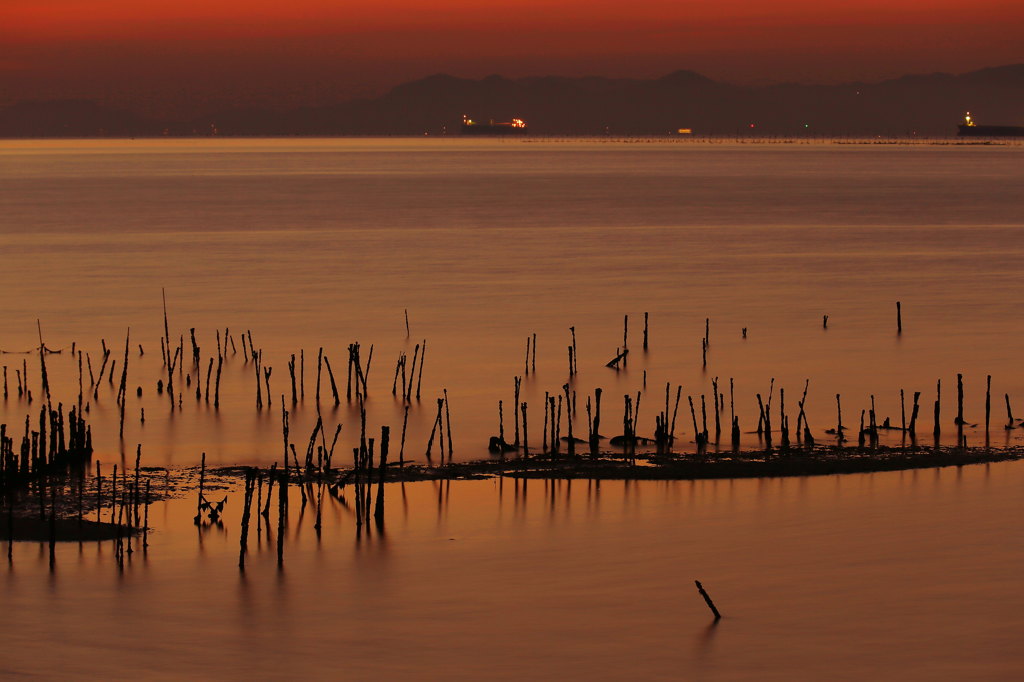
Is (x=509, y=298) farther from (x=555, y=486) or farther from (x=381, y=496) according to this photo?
(x=381, y=496)

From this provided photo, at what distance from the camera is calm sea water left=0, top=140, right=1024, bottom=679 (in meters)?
13.0

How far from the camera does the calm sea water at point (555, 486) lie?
1296cm

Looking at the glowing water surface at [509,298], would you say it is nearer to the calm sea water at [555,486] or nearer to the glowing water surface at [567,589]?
the calm sea water at [555,486]

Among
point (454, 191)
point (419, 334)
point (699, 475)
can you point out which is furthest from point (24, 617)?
point (454, 191)

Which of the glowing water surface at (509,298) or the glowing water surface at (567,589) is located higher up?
the glowing water surface at (509,298)

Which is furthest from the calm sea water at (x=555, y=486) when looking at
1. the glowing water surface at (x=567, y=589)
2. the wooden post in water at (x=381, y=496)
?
the wooden post in water at (x=381, y=496)

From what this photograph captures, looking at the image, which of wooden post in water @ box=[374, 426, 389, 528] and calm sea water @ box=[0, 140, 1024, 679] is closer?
calm sea water @ box=[0, 140, 1024, 679]

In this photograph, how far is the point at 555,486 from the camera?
17.9 m

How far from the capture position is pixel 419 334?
3500 cm

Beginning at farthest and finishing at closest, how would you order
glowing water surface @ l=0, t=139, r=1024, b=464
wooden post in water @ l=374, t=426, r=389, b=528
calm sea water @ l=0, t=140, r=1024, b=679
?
glowing water surface @ l=0, t=139, r=1024, b=464 → wooden post in water @ l=374, t=426, r=389, b=528 → calm sea water @ l=0, t=140, r=1024, b=679

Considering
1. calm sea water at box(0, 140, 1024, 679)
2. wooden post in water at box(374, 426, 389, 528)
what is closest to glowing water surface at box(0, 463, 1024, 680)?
calm sea water at box(0, 140, 1024, 679)

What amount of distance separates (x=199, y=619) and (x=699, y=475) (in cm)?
711

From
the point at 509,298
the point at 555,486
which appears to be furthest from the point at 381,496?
the point at 509,298

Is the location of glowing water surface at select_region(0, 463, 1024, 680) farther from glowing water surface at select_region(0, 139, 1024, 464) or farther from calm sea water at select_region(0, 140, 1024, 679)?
glowing water surface at select_region(0, 139, 1024, 464)
